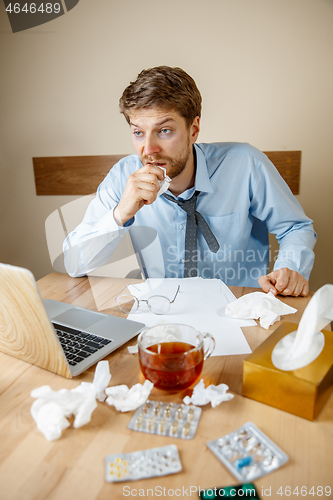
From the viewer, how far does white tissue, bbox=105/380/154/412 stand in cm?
64

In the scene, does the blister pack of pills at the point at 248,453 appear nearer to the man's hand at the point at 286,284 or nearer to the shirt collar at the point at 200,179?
the man's hand at the point at 286,284

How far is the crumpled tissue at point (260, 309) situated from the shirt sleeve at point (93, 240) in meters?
0.63

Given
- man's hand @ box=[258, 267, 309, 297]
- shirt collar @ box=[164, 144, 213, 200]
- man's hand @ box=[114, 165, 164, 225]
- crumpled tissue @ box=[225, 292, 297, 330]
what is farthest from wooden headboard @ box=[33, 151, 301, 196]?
crumpled tissue @ box=[225, 292, 297, 330]

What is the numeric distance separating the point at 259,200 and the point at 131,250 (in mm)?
643

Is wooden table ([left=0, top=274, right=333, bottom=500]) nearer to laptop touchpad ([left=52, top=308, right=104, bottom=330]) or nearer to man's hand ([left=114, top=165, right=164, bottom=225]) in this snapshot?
laptop touchpad ([left=52, top=308, right=104, bottom=330])

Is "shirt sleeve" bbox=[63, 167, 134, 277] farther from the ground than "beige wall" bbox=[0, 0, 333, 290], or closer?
closer

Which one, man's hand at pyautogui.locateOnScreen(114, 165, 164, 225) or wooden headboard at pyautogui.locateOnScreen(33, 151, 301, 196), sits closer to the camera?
man's hand at pyautogui.locateOnScreen(114, 165, 164, 225)

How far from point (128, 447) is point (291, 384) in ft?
0.92

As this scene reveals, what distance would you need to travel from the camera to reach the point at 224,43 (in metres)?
2.13

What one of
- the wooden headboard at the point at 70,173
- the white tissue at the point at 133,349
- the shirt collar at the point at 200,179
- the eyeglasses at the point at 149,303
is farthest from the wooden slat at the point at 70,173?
the white tissue at the point at 133,349

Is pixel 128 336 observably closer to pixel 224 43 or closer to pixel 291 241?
pixel 291 241

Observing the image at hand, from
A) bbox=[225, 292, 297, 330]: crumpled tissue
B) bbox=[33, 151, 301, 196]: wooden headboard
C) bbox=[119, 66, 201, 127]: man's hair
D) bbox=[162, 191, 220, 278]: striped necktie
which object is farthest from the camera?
bbox=[33, 151, 301, 196]: wooden headboard

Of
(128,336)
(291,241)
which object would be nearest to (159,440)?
(128,336)

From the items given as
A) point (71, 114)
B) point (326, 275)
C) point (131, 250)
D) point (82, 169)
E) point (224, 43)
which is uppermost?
point (224, 43)
